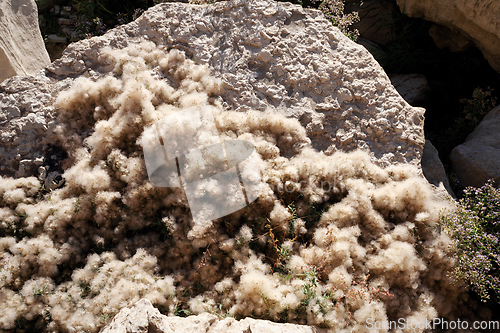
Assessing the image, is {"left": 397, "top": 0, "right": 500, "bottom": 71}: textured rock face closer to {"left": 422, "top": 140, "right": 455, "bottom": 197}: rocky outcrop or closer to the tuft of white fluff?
{"left": 422, "top": 140, "right": 455, "bottom": 197}: rocky outcrop

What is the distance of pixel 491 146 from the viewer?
10.9 feet

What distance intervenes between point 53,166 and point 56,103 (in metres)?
0.57

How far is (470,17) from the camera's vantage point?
3535 mm

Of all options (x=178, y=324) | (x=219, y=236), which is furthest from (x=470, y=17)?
(x=178, y=324)

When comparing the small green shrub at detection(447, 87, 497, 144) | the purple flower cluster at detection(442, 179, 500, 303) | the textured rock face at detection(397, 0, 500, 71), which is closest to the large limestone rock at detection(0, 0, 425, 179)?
the purple flower cluster at detection(442, 179, 500, 303)

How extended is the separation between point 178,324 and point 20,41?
320 centimetres

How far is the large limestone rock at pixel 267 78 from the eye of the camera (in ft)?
10.1

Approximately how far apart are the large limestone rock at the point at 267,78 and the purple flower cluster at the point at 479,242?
605 mm

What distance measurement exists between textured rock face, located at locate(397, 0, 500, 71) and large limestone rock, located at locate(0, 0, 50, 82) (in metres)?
4.10

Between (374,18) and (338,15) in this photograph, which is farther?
(374,18)

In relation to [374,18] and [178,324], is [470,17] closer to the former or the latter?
[374,18]

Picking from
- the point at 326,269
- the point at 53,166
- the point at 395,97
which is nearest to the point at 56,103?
the point at 53,166

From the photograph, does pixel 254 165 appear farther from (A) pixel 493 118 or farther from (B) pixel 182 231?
(A) pixel 493 118

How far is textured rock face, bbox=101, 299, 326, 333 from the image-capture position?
2.00m
